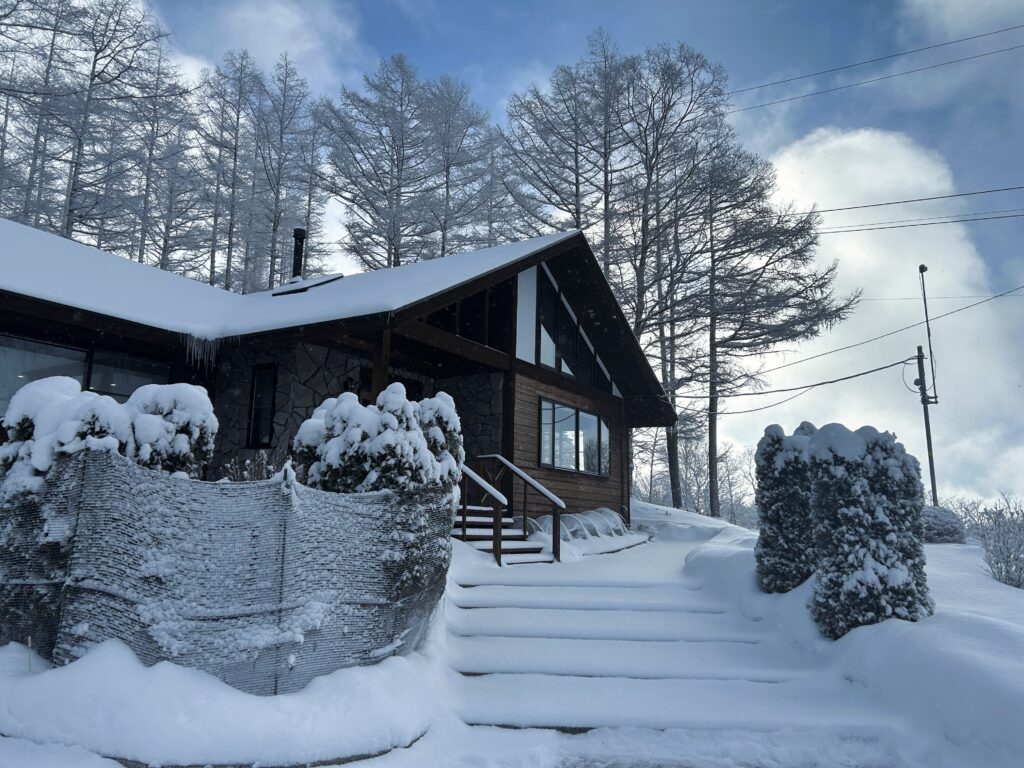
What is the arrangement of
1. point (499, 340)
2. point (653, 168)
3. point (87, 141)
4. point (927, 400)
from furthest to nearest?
point (927, 400), point (653, 168), point (87, 141), point (499, 340)

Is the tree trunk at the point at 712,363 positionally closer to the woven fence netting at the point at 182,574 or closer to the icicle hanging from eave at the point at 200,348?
the icicle hanging from eave at the point at 200,348

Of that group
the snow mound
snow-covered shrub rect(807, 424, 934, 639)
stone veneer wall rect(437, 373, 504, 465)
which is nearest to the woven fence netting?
the snow mound

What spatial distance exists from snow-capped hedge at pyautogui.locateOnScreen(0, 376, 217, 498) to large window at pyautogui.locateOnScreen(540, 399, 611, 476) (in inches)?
312

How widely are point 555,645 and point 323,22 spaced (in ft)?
36.8

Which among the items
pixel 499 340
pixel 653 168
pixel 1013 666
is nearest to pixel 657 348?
pixel 653 168

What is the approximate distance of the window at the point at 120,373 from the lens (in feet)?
29.1

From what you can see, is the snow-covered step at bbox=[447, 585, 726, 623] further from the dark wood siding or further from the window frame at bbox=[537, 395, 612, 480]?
the window frame at bbox=[537, 395, 612, 480]

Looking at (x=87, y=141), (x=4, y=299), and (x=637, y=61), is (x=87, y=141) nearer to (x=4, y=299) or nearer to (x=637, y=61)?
(x=4, y=299)

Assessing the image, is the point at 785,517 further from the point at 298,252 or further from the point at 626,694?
the point at 298,252

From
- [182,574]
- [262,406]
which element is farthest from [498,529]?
[182,574]

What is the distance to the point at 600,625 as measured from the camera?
6.06 m

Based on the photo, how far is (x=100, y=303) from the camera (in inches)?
306

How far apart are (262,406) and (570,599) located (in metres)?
5.67

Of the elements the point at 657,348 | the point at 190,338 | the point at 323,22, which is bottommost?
the point at 190,338
